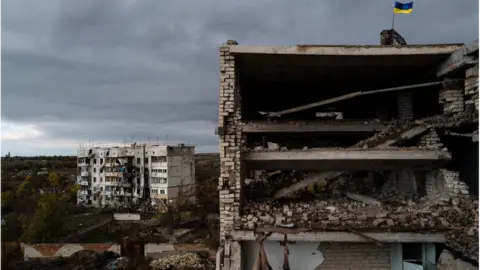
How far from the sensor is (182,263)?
27719 millimetres

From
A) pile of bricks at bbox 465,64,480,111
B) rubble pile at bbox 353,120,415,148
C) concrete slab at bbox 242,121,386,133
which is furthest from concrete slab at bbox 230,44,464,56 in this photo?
concrete slab at bbox 242,121,386,133

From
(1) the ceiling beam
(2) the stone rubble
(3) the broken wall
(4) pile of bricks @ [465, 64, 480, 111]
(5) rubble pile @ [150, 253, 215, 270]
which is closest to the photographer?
(2) the stone rubble

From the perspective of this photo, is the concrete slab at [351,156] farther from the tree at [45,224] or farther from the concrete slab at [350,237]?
the tree at [45,224]

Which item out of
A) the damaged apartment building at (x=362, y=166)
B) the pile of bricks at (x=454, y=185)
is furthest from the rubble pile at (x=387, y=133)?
the pile of bricks at (x=454, y=185)

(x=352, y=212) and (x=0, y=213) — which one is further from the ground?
(x=352, y=212)

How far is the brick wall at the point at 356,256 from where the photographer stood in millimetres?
9531

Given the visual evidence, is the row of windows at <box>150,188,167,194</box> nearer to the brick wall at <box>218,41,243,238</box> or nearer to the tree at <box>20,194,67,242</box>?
the tree at <box>20,194,67,242</box>

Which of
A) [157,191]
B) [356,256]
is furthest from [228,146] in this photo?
[157,191]

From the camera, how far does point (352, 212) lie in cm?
1007

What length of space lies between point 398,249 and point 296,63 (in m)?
5.58

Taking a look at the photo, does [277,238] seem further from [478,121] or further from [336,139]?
[336,139]

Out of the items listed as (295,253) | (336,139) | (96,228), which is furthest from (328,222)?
(96,228)

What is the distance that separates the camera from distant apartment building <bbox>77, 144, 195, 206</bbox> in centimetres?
5256

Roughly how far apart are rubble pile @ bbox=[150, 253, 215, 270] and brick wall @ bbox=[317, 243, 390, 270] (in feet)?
64.2
